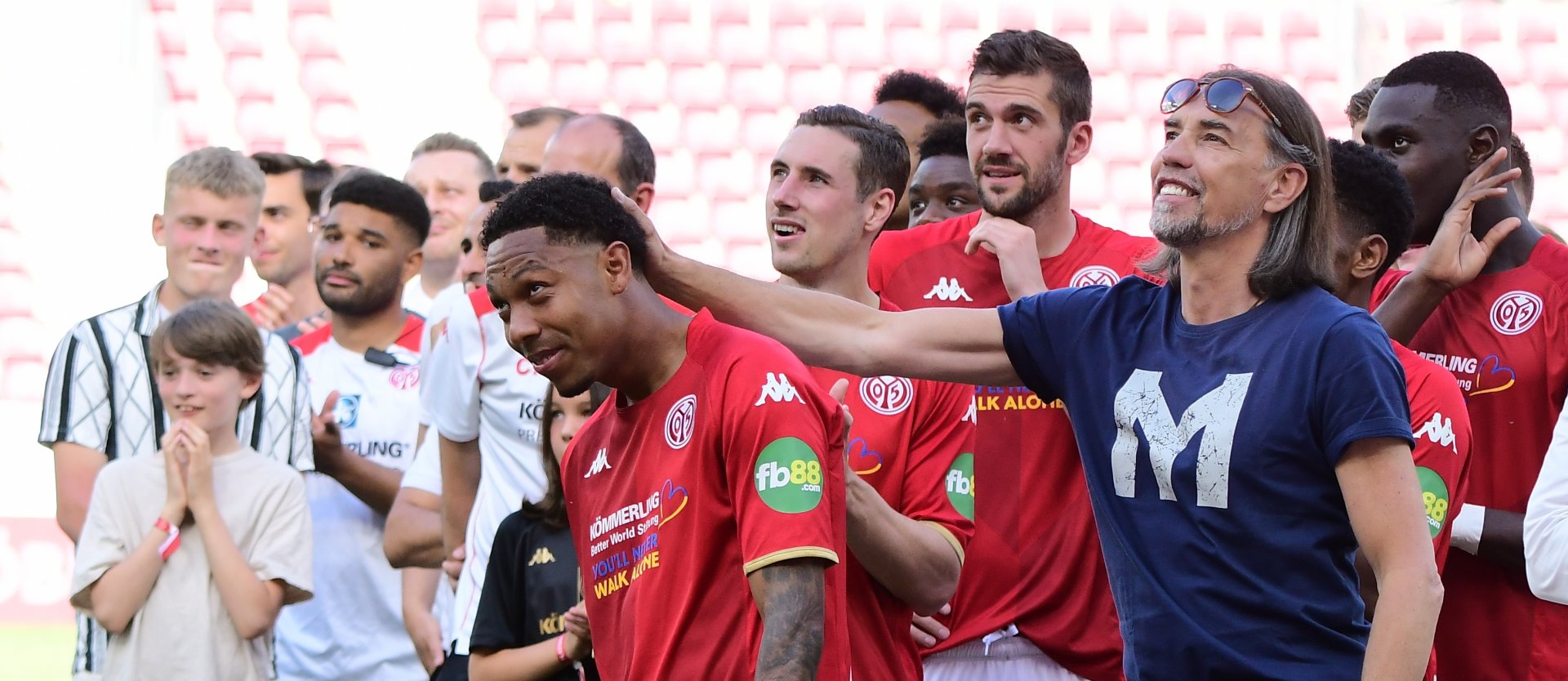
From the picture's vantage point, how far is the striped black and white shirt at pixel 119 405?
574cm

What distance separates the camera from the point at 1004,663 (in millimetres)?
4520

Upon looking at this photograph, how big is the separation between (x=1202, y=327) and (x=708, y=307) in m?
1.01

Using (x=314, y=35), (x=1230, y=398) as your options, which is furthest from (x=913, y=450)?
(x=314, y=35)

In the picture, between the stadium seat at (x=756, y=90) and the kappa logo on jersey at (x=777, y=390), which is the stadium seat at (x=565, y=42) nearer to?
the stadium seat at (x=756, y=90)

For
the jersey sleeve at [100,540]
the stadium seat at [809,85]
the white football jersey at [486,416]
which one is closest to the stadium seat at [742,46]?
the stadium seat at [809,85]

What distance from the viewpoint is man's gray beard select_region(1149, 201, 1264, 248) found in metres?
3.21

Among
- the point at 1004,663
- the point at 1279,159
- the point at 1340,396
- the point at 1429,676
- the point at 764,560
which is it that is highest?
the point at 1279,159

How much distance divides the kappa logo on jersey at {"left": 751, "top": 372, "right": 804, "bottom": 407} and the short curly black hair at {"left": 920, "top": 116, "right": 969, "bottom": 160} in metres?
2.67

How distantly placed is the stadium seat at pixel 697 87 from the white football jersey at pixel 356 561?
340 inches

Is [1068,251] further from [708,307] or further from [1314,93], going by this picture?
[1314,93]

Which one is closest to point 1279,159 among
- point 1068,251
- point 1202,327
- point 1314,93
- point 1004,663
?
point 1202,327

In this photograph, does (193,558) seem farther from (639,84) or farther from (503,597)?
(639,84)

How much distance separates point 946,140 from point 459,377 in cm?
180

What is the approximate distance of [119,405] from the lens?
5.82 m
